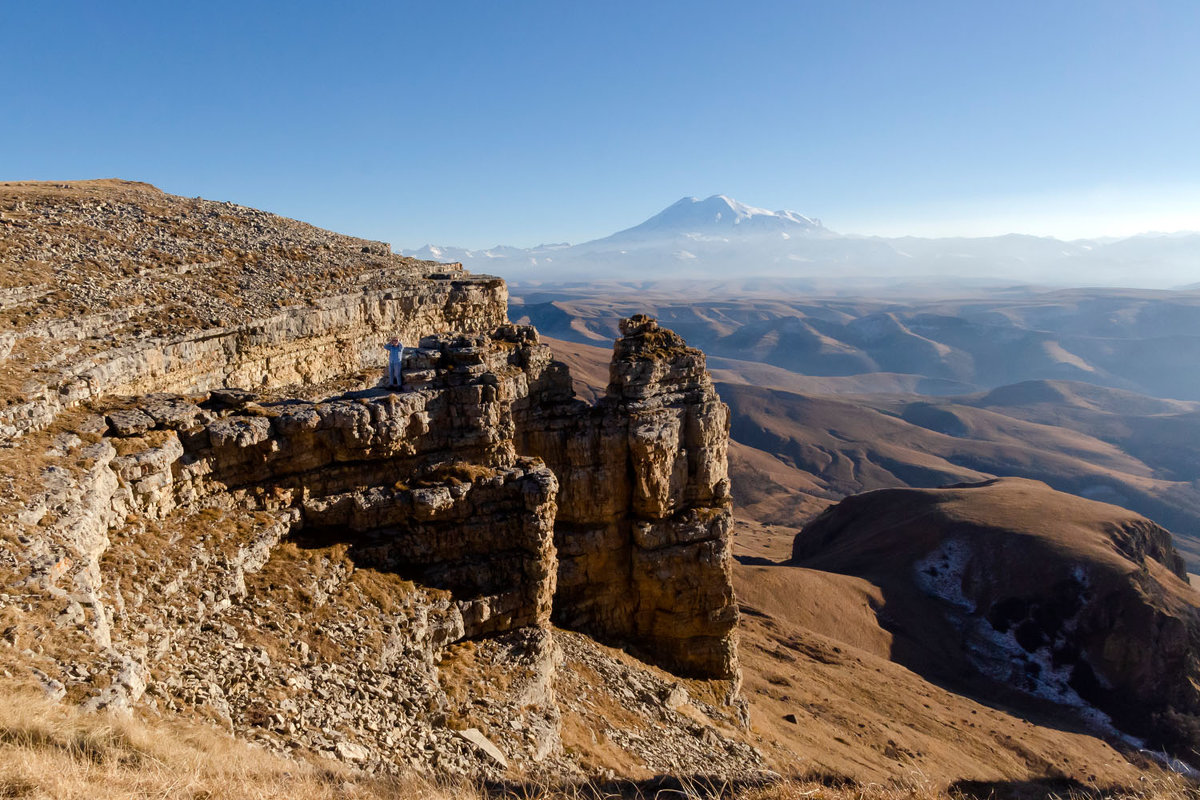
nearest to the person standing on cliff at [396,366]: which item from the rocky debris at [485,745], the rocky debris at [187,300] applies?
the rocky debris at [187,300]

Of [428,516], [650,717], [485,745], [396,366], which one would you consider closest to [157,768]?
[485,745]

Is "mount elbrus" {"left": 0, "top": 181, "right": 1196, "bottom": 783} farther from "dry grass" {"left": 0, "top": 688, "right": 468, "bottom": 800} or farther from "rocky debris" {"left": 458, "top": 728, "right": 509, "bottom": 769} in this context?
"dry grass" {"left": 0, "top": 688, "right": 468, "bottom": 800}

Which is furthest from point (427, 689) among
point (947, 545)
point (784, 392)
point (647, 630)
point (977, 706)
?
point (784, 392)

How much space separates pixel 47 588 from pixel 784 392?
179378mm

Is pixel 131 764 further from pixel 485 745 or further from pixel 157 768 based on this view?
pixel 485 745

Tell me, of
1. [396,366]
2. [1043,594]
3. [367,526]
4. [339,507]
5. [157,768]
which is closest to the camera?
[157,768]

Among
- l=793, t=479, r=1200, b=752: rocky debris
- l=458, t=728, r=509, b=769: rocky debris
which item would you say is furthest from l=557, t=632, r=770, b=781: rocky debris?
l=793, t=479, r=1200, b=752: rocky debris

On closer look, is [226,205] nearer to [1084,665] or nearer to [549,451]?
[549,451]

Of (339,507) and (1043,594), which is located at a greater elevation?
(339,507)

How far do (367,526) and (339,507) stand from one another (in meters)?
1.01

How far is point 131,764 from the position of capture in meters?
9.01

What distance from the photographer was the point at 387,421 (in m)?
22.4

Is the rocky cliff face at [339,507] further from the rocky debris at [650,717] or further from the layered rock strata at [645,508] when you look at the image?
the rocky debris at [650,717]

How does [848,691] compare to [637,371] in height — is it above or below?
below
